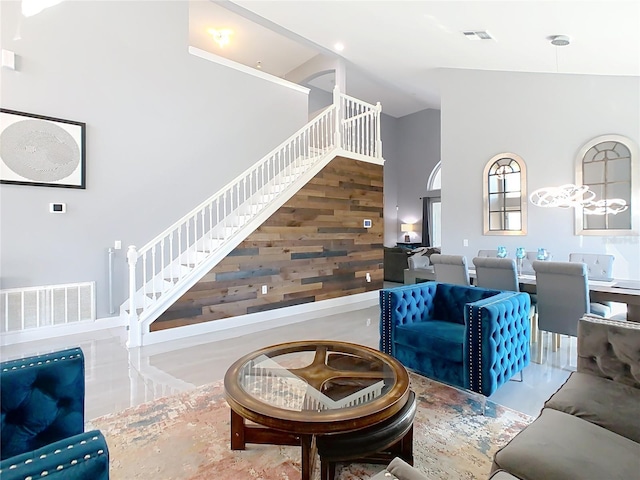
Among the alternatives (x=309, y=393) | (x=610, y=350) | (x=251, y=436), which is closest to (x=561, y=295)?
(x=610, y=350)

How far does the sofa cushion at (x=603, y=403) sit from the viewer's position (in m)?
1.51

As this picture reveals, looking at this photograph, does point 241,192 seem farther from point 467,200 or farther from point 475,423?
point 475,423

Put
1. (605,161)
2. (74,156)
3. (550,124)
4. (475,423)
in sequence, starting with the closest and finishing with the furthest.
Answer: (475,423), (74,156), (605,161), (550,124)

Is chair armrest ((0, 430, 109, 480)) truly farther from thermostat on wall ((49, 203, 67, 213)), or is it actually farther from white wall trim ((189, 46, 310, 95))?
white wall trim ((189, 46, 310, 95))

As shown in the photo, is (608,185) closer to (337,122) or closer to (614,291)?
(614,291)

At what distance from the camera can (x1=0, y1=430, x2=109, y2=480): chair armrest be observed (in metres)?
0.84

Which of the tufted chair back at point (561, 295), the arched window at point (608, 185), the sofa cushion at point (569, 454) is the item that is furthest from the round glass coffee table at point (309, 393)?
the arched window at point (608, 185)

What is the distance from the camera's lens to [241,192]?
586cm

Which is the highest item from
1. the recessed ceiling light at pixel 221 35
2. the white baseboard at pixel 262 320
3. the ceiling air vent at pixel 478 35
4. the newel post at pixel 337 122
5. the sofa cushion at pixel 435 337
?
the recessed ceiling light at pixel 221 35

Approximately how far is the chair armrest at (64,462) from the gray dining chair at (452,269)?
3.69 m

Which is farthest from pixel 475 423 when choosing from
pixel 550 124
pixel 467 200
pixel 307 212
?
pixel 550 124

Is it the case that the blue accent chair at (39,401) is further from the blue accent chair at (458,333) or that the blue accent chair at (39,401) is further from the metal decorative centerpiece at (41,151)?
the metal decorative centerpiece at (41,151)

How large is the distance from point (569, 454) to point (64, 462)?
163 cm

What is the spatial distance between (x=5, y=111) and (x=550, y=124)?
7.34m
